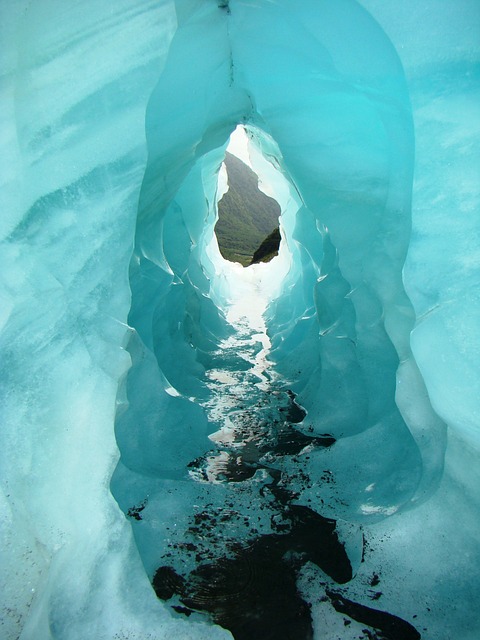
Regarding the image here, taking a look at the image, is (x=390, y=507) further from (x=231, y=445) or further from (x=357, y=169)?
(x=357, y=169)

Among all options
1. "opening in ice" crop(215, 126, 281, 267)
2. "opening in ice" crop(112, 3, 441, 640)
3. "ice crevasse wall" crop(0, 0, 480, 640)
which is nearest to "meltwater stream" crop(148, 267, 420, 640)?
"opening in ice" crop(112, 3, 441, 640)

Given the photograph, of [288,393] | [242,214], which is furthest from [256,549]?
[242,214]

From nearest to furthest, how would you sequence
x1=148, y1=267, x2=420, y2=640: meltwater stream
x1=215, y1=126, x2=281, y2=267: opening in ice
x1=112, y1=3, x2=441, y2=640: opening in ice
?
x1=148, y1=267, x2=420, y2=640: meltwater stream, x1=112, y1=3, x2=441, y2=640: opening in ice, x1=215, y1=126, x2=281, y2=267: opening in ice

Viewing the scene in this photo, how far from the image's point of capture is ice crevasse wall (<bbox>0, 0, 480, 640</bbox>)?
6.67 ft

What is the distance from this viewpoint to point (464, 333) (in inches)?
81.5

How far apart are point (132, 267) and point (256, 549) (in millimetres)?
2334

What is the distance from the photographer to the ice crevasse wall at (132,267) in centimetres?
203

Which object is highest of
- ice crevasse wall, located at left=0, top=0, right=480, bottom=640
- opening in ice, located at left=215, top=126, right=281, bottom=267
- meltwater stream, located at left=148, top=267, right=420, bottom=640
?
ice crevasse wall, located at left=0, top=0, right=480, bottom=640

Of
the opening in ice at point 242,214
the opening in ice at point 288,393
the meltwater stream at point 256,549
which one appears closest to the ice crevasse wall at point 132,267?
the opening in ice at point 288,393

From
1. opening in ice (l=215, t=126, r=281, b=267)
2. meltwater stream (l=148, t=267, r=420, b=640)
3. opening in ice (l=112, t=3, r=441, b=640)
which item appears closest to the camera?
meltwater stream (l=148, t=267, r=420, b=640)

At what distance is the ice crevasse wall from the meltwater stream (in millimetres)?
153

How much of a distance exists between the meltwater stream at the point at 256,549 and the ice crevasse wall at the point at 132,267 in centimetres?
15

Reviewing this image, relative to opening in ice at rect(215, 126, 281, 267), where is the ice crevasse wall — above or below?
above

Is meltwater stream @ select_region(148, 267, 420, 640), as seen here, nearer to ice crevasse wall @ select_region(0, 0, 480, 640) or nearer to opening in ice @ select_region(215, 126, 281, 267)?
ice crevasse wall @ select_region(0, 0, 480, 640)
